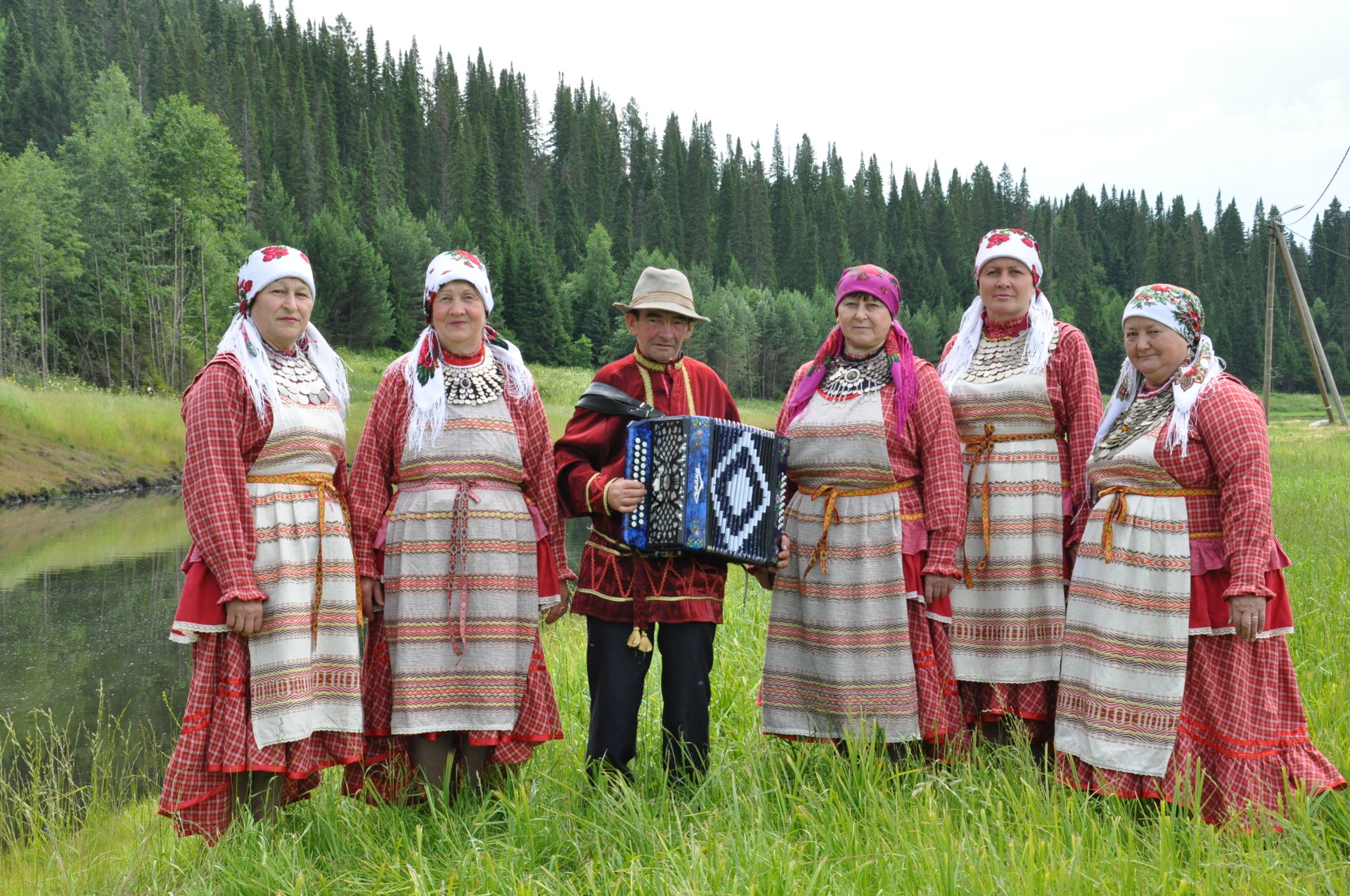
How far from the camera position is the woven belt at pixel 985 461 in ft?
13.6

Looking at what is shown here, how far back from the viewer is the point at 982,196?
111 meters

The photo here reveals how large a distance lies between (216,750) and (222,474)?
98 cm

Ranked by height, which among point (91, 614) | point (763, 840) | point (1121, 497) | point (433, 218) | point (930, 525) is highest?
point (433, 218)

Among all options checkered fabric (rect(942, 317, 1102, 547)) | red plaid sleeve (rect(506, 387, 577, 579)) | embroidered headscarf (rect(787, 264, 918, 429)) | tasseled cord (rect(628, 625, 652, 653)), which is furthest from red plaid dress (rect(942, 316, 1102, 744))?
red plaid sleeve (rect(506, 387, 577, 579))

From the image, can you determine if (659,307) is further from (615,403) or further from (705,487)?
(705,487)

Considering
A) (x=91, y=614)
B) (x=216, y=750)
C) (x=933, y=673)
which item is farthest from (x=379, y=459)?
(x=91, y=614)

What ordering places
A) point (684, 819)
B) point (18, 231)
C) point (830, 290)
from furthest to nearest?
point (830, 290), point (18, 231), point (684, 819)

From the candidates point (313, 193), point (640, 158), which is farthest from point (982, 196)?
point (313, 193)

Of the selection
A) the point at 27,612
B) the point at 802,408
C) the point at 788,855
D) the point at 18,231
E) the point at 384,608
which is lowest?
the point at 27,612

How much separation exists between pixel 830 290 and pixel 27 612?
8219cm

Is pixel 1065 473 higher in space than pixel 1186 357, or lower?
lower

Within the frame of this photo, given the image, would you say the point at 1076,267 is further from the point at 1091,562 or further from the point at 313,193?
the point at 1091,562

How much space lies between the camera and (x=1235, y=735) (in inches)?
134

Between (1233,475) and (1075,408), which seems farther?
(1075,408)
